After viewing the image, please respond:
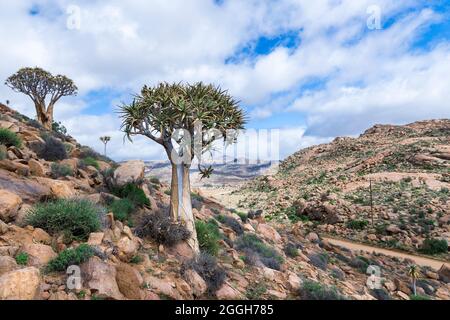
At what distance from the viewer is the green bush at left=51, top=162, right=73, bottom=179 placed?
10.9m

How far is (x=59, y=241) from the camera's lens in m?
6.68

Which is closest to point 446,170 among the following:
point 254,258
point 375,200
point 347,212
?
point 375,200

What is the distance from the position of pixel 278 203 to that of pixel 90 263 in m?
30.2

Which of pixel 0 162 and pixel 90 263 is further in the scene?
pixel 0 162

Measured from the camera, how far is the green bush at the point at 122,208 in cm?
919

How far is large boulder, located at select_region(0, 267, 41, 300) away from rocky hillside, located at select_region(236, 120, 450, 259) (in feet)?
72.0

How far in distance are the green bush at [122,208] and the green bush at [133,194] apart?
1.18 feet

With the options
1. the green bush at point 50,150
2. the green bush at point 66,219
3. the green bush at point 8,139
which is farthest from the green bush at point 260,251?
the green bush at point 8,139

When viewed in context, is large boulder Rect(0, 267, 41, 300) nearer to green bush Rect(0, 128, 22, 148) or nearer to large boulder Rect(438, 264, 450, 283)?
green bush Rect(0, 128, 22, 148)

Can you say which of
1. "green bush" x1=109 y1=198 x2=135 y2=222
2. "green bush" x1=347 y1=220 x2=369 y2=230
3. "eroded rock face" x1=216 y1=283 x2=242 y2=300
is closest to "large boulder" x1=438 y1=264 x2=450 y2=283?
"green bush" x1=347 y1=220 x2=369 y2=230

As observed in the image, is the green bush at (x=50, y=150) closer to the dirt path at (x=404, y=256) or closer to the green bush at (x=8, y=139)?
the green bush at (x=8, y=139)

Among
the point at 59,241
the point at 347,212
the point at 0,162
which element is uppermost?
the point at 0,162

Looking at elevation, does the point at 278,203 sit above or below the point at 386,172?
below
